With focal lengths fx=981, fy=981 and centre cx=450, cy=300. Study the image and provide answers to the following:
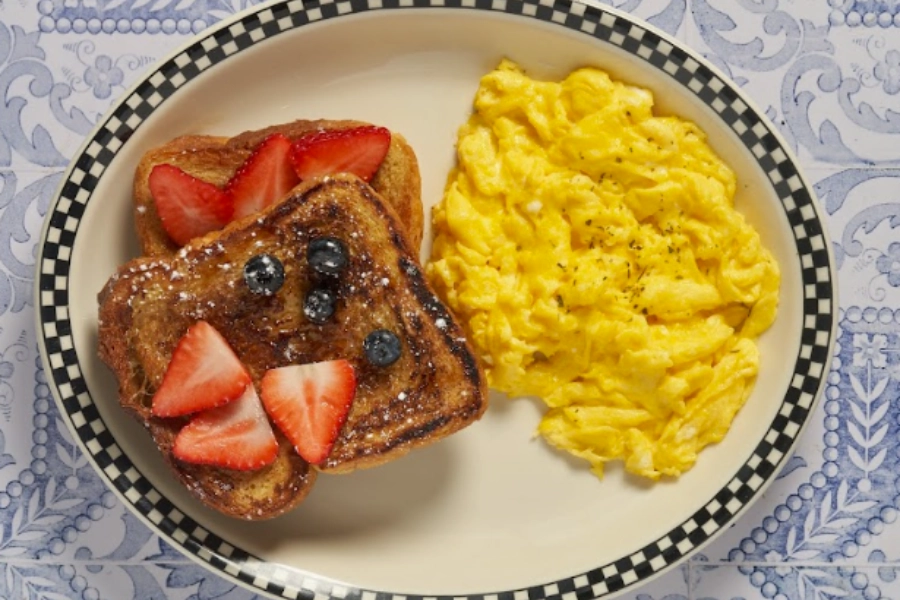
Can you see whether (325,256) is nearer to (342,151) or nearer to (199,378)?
(342,151)

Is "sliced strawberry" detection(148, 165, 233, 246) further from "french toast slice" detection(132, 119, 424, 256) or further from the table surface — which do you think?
the table surface

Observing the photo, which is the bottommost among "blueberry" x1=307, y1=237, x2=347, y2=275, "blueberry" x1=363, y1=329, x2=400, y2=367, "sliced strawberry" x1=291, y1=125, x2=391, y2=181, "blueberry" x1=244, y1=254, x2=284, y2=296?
"blueberry" x1=363, y1=329, x2=400, y2=367

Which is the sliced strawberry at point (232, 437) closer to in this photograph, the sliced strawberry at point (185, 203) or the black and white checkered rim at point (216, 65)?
the black and white checkered rim at point (216, 65)

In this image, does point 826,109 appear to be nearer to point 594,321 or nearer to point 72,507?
point 594,321

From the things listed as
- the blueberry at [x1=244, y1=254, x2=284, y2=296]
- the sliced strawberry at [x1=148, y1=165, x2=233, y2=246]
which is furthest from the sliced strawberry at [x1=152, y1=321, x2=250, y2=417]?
the sliced strawberry at [x1=148, y1=165, x2=233, y2=246]

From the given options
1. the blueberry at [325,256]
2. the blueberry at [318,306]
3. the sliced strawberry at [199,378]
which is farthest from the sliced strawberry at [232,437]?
the blueberry at [325,256]

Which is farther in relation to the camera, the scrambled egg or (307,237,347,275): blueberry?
the scrambled egg
